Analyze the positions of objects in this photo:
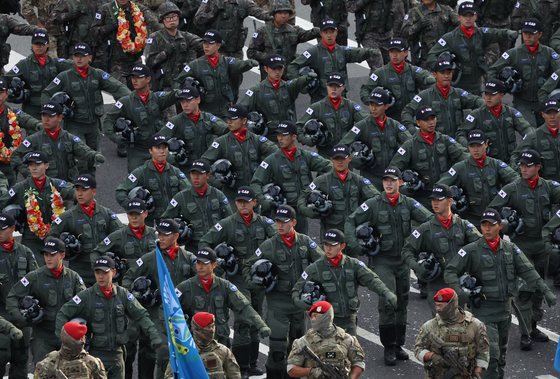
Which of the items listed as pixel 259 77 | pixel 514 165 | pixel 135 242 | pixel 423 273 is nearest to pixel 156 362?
pixel 135 242

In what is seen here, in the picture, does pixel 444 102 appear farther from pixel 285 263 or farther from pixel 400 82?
pixel 285 263

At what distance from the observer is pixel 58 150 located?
2086 centimetres

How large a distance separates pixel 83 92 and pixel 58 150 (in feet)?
6.40

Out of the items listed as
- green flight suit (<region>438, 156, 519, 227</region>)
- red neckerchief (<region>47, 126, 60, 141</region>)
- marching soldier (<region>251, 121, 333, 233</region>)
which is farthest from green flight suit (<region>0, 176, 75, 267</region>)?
green flight suit (<region>438, 156, 519, 227</region>)

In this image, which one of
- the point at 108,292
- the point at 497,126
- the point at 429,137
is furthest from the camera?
the point at 497,126

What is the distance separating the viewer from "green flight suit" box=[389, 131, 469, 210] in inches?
805

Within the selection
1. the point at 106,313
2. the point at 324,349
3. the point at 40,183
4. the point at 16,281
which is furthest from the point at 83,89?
the point at 324,349

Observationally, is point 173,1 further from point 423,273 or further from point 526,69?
point 423,273

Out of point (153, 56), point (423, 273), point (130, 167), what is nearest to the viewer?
point (423, 273)

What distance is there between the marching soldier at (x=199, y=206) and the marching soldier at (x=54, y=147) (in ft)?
7.04

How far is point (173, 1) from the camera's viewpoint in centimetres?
2558

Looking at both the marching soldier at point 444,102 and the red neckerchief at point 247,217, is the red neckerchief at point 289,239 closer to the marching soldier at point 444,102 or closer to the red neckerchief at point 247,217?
the red neckerchief at point 247,217

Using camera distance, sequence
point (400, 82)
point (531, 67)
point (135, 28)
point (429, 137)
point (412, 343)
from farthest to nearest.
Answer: point (135, 28) → point (531, 67) → point (400, 82) → point (429, 137) → point (412, 343)

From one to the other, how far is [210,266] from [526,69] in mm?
8277
